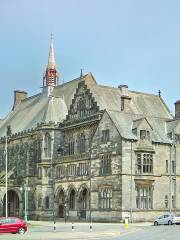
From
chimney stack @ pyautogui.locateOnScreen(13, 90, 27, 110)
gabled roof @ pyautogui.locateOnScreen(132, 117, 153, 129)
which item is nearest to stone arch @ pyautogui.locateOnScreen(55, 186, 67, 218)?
gabled roof @ pyautogui.locateOnScreen(132, 117, 153, 129)

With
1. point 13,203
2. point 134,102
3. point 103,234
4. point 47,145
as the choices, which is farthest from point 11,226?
point 13,203

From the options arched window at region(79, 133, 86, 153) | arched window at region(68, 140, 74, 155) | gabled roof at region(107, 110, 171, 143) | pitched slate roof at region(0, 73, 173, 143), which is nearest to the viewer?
gabled roof at region(107, 110, 171, 143)

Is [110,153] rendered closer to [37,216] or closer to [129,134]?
[129,134]

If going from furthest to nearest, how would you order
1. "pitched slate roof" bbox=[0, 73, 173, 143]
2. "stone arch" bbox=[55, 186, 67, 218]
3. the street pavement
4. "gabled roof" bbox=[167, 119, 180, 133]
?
"stone arch" bbox=[55, 186, 67, 218], "gabled roof" bbox=[167, 119, 180, 133], "pitched slate roof" bbox=[0, 73, 173, 143], the street pavement

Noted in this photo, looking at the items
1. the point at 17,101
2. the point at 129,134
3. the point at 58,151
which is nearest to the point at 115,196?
the point at 129,134

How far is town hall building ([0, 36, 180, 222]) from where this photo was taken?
66.5 meters

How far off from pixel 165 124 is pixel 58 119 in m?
17.4

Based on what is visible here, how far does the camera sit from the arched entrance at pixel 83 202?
2857 inches

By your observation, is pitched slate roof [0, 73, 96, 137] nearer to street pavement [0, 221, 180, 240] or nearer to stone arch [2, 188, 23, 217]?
stone arch [2, 188, 23, 217]

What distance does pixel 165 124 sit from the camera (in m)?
73.6

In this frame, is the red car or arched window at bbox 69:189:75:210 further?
arched window at bbox 69:189:75:210

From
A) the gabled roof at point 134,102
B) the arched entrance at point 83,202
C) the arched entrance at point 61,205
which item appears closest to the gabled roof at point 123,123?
the gabled roof at point 134,102

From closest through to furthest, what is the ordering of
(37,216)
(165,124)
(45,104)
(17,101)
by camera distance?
(165,124) < (37,216) < (45,104) < (17,101)

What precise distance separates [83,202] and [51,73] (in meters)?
34.0
